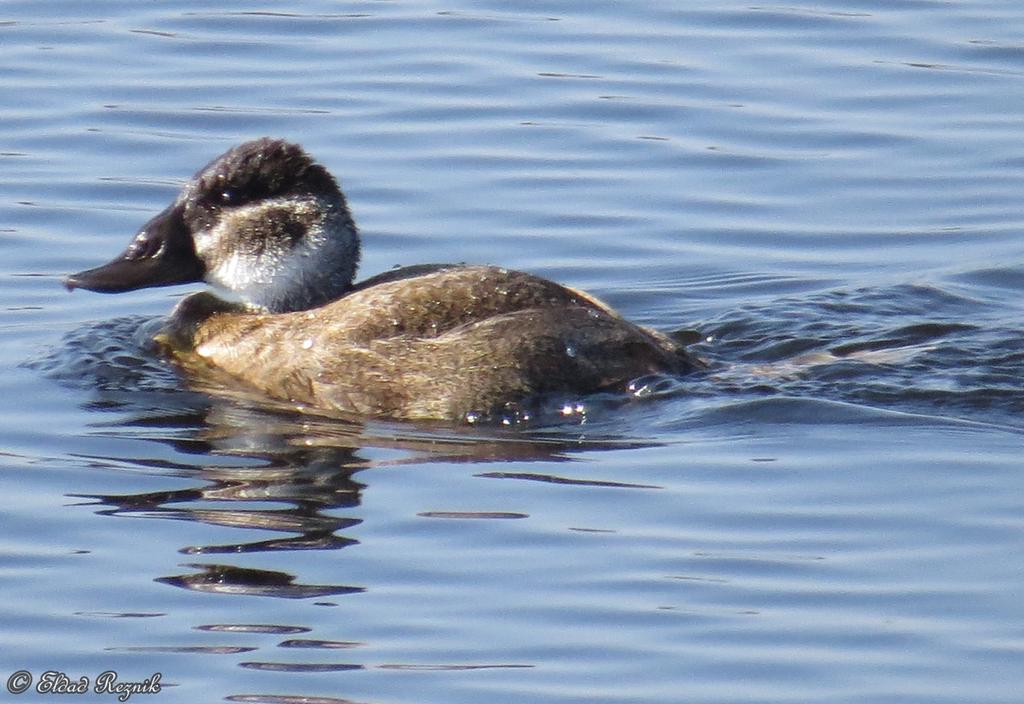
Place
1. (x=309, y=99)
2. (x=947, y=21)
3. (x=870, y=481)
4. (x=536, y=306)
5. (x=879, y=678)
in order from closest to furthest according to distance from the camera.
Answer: (x=879, y=678)
(x=870, y=481)
(x=536, y=306)
(x=309, y=99)
(x=947, y=21)

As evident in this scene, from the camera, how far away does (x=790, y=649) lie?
6.59 metres

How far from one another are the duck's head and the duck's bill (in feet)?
0.04

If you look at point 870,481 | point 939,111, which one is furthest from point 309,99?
point 870,481

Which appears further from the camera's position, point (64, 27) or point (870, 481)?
point (64, 27)

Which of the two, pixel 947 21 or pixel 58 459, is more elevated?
pixel 947 21

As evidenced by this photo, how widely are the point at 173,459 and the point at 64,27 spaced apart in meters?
7.73

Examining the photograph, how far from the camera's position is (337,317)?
9.35 meters

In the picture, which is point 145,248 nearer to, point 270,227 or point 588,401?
point 270,227

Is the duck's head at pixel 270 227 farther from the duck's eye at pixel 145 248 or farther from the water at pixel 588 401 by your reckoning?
the water at pixel 588 401

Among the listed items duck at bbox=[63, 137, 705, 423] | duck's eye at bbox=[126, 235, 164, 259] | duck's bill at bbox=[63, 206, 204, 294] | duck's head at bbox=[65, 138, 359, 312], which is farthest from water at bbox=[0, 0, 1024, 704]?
duck's head at bbox=[65, 138, 359, 312]

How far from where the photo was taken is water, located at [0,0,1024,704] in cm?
669

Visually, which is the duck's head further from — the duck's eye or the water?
the water

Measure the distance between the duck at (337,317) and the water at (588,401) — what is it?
0.19 meters

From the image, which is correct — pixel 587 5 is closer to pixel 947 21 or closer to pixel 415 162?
pixel 947 21
